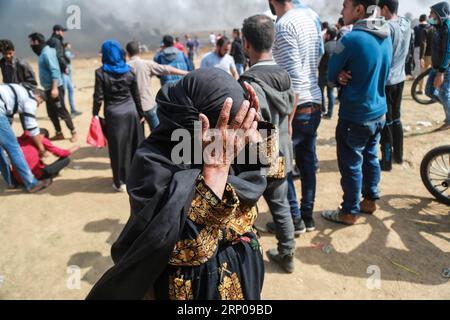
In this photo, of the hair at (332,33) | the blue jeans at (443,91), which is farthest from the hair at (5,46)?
the blue jeans at (443,91)

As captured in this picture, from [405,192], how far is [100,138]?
380cm

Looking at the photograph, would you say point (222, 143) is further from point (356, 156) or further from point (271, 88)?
point (356, 156)

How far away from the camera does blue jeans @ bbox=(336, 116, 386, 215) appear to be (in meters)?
2.93

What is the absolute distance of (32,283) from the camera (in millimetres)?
2854

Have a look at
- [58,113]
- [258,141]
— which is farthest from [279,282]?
[58,113]

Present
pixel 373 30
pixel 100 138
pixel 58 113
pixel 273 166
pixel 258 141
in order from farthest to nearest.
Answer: pixel 58 113, pixel 100 138, pixel 373 30, pixel 273 166, pixel 258 141

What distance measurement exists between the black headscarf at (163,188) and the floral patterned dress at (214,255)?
3.2 inches

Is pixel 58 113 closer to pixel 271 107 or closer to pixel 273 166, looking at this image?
pixel 271 107

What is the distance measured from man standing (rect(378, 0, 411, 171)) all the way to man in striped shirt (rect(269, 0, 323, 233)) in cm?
130

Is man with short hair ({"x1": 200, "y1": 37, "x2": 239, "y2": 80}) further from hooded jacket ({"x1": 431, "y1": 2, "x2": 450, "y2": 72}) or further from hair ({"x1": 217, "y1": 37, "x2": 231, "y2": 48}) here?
hooded jacket ({"x1": 431, "y1": 2, "x2": 450, "y2": 72})

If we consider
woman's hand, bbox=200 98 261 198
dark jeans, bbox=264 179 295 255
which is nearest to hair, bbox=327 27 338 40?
dark jeans, bbox=264 179 295 255

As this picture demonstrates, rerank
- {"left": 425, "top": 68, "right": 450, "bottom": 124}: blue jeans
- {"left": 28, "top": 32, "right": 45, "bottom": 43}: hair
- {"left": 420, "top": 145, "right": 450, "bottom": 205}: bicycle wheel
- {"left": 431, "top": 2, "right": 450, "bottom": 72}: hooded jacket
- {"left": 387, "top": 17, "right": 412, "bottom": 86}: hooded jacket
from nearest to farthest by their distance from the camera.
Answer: {"left": 420, "top": 145, "right": 450, "bottom": 205}: bicycle wheel → {"left": 387, "top": 17, "right": 412, "bottom": 86}: hooded jacket → {"left": 431, "top": 2, "right": 450, "bottom": 72}: hooded jacket → {"left": 425, "top": 68, "right": 450, "bottom": 124}: blue jeans → {"left": 28, "top": 32, "right": 45, "bottom": 43}: hair

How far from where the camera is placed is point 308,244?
311 cm

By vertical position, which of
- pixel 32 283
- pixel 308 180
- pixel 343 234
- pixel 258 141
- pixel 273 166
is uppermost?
pixel 258 141
